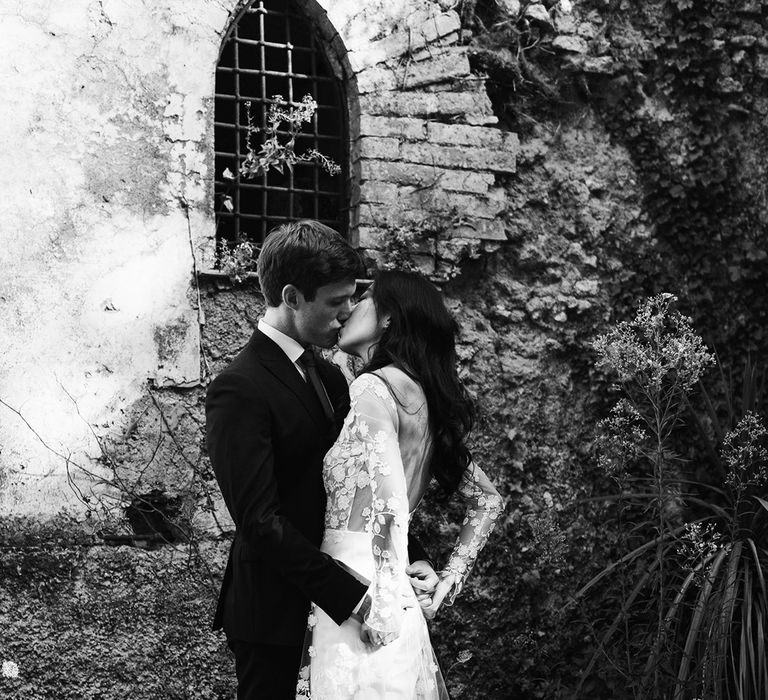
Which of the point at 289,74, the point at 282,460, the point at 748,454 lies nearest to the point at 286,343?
the point at 282,460

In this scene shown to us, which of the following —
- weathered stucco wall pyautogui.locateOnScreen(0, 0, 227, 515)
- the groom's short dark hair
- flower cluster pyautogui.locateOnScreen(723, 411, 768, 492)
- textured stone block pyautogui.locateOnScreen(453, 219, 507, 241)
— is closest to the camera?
the groom's short dark hair

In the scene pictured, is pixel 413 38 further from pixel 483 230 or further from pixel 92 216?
pixel 92 216

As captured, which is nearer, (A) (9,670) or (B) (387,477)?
(B) (387,477)

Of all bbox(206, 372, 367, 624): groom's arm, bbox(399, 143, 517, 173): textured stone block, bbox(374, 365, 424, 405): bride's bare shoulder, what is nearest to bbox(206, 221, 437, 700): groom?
bbox(206, 372, 367, 624): groom's arm

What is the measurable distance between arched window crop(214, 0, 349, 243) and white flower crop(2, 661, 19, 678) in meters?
1.98

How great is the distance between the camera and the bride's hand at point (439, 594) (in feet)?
10.1

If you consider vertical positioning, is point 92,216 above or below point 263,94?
below

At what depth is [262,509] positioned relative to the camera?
2.76 metres

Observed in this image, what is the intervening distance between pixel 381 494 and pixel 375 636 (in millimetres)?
384

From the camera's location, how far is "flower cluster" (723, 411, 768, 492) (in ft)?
14.5

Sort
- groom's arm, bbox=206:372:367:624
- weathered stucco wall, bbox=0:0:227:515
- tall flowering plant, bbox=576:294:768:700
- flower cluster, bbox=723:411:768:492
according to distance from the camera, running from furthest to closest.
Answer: flower cluster, bbox=723:411:768:492 < weathered stucco wall, bbox=0:0:227:515 < tall flowering plant, bbox=576:294:768:700 < groom's arm, bbox=206:372:367:624

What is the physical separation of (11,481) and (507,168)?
2632 mm

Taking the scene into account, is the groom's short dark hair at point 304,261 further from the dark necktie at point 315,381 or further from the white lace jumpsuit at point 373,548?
the white lace jumpsuit at point 373,548

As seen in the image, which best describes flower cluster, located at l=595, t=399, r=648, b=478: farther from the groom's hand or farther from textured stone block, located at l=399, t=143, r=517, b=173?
the groom's hand
